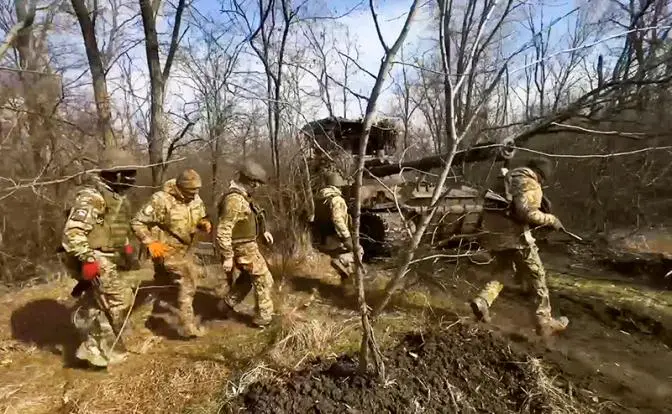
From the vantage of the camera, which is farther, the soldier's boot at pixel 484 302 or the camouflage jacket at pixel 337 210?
the camouflage jacket at pixel 337 210

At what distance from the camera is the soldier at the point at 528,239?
5641 mm

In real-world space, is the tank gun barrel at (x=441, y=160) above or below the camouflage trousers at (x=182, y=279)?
above

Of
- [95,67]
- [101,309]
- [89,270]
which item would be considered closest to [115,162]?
[89,270]

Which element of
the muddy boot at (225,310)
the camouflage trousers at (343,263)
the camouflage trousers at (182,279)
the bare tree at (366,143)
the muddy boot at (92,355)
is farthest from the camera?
the camouflage trousers at (343,263)

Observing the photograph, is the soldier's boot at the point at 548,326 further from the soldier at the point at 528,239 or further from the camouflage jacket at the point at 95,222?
the camouflage jacket at the point at 95,222

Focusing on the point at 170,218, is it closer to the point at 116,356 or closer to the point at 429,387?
the point at 116,356

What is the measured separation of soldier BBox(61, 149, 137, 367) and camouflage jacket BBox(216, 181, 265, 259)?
982mm

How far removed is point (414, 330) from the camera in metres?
5.30

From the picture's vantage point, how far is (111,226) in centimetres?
498

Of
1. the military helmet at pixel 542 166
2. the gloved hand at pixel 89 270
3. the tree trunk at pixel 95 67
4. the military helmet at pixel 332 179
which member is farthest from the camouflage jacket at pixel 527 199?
the tree trunk at pixel 95 67

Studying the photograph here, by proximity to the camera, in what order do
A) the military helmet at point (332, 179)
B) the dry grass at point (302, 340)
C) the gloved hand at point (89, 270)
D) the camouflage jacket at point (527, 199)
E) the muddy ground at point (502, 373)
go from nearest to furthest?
the muddy ground at point (502, 373) < the dry grass at point (302, 340) < the gloved hand at point (89, 270) < the camouflage jacket at point (527, 199) < the military helmet at point (332, 179)

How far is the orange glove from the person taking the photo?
5191 mm

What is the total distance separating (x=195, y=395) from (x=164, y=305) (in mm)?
2629

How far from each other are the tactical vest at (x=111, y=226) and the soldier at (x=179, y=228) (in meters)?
0.20
